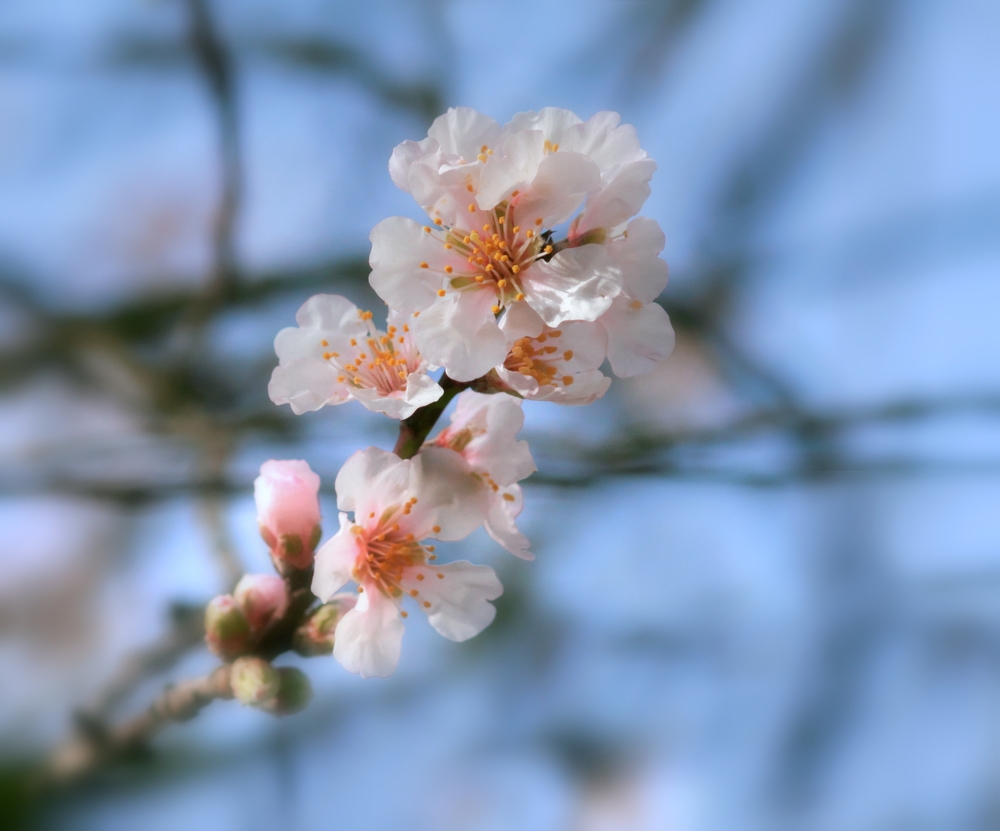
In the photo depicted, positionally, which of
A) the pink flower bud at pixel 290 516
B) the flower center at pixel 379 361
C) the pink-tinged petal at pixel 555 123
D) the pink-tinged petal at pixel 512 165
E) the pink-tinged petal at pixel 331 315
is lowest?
the pink flower bud at pixel 290 516

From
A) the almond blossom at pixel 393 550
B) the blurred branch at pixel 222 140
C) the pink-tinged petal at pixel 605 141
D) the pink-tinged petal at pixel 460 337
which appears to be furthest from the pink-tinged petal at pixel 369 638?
the blurred branch at pixel 222 140

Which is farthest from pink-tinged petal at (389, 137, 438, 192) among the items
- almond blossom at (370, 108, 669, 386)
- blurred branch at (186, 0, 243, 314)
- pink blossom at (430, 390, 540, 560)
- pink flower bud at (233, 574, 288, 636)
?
blurred branch at (186, 0, 243, 314)

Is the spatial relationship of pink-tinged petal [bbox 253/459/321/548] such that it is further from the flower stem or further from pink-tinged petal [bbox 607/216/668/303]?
pink-tinged petal [bbox 607/216/668/303]

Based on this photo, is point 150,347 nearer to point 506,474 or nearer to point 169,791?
point 169,791

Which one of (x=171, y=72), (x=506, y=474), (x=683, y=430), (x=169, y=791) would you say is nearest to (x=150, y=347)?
(x=171, y=72)

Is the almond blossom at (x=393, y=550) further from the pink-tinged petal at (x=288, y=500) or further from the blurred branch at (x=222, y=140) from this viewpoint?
the blurred branch at (x=222, y=140)
